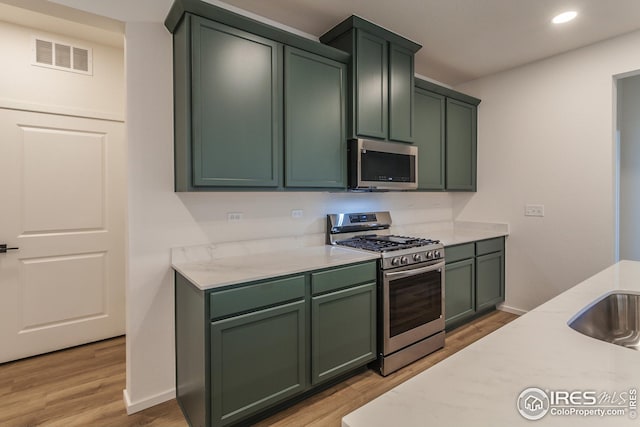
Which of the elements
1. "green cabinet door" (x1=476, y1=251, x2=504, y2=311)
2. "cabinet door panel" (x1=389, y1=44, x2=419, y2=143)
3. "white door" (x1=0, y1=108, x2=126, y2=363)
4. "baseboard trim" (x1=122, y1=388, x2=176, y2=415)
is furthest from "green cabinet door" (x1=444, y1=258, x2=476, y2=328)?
"white door" (x1=0, y1=108, x2=126, y2=363)

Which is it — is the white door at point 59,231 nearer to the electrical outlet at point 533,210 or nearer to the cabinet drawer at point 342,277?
the cabinet drawer at point 342,277

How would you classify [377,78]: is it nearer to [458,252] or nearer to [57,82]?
[458,252]

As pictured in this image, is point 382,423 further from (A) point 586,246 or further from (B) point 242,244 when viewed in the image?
(A) point 586,246

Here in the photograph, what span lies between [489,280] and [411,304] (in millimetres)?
1494

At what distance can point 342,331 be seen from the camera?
2.26 metres

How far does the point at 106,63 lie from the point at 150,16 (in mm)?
1344

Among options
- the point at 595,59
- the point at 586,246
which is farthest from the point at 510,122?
the point at 586,246

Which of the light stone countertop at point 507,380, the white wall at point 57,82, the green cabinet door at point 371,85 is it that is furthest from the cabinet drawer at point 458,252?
the white wall at point 57,82

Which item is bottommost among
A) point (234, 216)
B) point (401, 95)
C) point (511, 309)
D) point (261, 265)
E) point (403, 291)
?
point (511, 309)

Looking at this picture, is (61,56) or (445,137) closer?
(61,56)

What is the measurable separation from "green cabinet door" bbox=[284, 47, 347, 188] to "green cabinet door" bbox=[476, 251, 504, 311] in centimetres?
192

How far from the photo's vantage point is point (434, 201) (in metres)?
4.05

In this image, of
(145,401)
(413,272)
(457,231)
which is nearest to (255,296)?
(145,401)

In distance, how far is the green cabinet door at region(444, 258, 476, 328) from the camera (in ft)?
10.3
